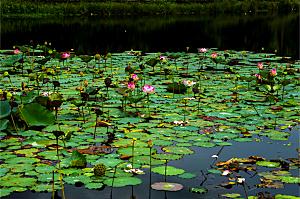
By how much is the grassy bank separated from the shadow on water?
81.3 ft

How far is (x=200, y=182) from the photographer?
365cm

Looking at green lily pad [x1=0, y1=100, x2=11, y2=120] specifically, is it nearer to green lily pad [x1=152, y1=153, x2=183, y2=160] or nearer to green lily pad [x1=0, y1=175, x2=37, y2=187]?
green lily pad [x1=0, y1=175, x2=37, y2=187]

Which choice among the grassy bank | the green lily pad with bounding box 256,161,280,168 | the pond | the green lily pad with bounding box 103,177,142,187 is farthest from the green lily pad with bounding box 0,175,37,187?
the grassy bank

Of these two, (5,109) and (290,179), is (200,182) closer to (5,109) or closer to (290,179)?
(290,179)

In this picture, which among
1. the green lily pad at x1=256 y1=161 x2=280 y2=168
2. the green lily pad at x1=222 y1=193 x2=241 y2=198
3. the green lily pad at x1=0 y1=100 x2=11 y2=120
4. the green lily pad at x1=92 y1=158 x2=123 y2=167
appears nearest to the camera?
the green lily pad at x1=222 y1=193 x2=241 y2=198

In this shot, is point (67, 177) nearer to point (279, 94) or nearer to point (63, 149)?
point (63, 149)

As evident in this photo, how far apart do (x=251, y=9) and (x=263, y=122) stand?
1349 inches

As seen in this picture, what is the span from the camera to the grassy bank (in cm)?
2758

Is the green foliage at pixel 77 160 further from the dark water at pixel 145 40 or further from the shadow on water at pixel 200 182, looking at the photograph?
the dark water at pixel 145 40

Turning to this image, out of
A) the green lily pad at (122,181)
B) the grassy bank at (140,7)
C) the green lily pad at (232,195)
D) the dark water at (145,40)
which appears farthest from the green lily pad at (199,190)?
the grassy bank at (140,7)

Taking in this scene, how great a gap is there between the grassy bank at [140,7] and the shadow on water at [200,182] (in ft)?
81.3

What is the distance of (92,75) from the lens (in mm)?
8016

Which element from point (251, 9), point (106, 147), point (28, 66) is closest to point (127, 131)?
point (106, 147)

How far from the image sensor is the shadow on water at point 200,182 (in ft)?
11.1
